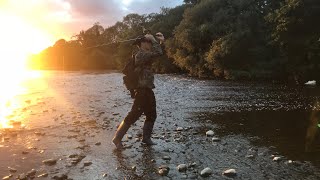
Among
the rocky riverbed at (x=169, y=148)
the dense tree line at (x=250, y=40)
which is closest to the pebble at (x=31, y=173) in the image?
the rocky riverbed at (x=169, y=148)

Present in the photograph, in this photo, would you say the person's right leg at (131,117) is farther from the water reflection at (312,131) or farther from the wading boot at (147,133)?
the water reflection at (312,131)

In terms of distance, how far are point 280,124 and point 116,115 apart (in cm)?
766

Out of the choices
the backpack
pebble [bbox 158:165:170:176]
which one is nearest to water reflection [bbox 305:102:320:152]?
pebble [bbox 158:165:170:176]

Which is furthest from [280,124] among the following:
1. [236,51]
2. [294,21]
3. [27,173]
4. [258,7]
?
[258,7]

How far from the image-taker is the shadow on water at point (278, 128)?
31.8 ft

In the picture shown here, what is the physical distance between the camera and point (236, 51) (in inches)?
2090

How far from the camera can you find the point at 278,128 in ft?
42.6

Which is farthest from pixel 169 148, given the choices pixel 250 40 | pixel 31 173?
pixel 250 40

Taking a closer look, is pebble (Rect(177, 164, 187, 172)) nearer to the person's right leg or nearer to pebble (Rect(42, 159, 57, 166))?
the person's right leg

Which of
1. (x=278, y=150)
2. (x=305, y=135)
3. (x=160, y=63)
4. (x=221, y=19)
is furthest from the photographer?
(x=160, y=63)

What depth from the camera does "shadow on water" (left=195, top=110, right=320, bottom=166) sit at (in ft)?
31.8

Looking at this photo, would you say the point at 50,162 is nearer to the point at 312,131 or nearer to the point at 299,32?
the point at 312,131

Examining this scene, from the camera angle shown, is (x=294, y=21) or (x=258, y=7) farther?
(x=258, y=7)

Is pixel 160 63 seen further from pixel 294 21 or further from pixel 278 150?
pixel 278 150
